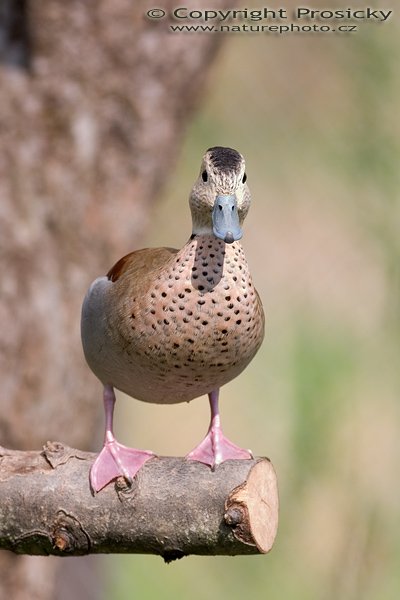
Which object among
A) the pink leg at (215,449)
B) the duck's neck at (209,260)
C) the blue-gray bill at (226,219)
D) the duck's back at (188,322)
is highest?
the blue-gray bill at (226,219)

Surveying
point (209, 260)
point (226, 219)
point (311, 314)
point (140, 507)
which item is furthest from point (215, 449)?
point (311, 314)

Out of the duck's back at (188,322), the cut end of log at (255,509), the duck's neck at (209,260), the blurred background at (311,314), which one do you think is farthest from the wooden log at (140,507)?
the blurred background at (311,314)

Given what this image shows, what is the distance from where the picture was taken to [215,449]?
11.1 feet

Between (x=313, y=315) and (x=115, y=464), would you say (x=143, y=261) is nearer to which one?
(x=115, y=464)

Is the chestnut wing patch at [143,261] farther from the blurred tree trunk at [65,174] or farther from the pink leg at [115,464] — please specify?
the blurred tree trunk at [65,174]

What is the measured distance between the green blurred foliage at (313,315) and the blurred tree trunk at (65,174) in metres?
0.52

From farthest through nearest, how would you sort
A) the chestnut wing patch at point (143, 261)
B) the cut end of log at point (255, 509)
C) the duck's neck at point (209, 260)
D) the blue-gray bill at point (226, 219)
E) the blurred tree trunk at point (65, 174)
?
the blurred tree trunk at point (65, 174)
the chestnut wing patch at point (143, 261)
the duck's neck at point (209, 260)
the cut end of log at point (255, 509)
the blue-gray bill at point (226, 219)

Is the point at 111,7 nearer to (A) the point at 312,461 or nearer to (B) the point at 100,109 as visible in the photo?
(B) the point at 100,109

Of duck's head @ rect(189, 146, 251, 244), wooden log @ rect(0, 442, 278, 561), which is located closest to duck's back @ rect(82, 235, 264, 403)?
duck's head @ rect(189, 146, 251, 244)

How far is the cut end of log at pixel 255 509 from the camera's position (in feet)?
9.96

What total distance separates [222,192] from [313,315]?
4.16m

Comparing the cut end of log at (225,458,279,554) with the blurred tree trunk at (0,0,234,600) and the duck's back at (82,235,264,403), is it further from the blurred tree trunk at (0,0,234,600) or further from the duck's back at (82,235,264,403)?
the blurred tree trunk at (0,0,234,600)

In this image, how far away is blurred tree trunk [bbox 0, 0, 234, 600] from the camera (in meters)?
5.57

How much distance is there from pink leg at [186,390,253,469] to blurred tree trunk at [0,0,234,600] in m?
2.09
